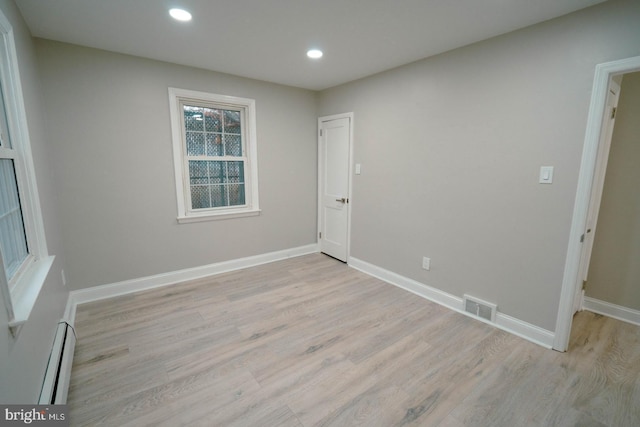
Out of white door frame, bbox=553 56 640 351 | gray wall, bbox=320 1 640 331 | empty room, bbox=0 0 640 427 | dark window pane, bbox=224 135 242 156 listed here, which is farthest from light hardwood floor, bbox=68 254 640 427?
dark window pane, bbox=224 135 242 156

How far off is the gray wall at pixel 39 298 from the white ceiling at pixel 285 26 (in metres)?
0.36

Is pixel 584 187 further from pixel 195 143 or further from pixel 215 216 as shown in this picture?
pixel 195 143

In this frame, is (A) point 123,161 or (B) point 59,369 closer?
(B) point 59,369

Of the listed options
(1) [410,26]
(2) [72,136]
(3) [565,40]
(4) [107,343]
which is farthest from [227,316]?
(3) [565,40]

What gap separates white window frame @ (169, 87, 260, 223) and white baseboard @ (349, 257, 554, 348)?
1.73 m

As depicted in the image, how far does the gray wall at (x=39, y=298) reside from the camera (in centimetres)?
113

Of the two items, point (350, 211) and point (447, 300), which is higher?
point (350, 211)

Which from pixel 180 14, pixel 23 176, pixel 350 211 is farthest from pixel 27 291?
pixel 350 211

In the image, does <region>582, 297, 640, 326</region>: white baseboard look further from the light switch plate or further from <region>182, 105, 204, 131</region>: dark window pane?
<region>182, 105, 204, 131</region>: dark window pane

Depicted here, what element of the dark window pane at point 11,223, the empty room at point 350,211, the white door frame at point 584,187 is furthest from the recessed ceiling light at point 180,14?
the white door frame at point 584,187

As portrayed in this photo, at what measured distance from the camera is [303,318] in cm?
268

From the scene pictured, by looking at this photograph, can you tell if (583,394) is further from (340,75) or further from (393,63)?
(340,75)

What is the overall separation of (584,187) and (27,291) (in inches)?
139

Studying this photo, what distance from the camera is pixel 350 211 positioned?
13.1 ft
